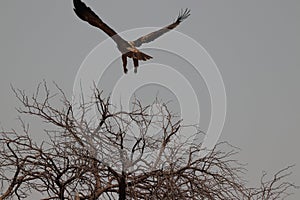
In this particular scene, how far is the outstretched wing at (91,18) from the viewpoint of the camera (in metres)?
3.77

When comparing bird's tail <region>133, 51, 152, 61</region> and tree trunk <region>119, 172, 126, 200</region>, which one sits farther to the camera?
bird's tail <region>133, 51, 152, 61</region>

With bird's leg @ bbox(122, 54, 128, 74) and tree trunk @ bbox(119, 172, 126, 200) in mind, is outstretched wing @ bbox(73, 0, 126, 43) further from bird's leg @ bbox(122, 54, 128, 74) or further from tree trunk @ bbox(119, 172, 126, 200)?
tree trunk @ bbox(119, 172, 126, 200)

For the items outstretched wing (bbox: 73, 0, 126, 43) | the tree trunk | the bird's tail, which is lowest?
the tree trunk

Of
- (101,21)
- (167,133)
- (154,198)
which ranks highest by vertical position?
(101,21)

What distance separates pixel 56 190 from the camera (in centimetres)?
310

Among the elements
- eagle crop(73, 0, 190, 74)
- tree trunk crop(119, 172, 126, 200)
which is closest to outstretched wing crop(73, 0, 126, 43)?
eagle crop(73, 0, 190, 74)

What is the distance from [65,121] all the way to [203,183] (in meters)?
1.05

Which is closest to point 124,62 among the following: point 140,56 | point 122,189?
point 140,56

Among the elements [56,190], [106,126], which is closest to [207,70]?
[106,126]

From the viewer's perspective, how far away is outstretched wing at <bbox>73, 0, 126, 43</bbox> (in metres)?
3.77

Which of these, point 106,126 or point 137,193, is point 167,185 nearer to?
point 137,193

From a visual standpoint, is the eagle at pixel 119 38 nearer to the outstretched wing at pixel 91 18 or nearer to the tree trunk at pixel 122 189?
the outstretched wing at pixel 91 18

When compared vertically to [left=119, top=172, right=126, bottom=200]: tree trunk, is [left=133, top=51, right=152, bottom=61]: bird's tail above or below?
above

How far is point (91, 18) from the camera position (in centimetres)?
382
